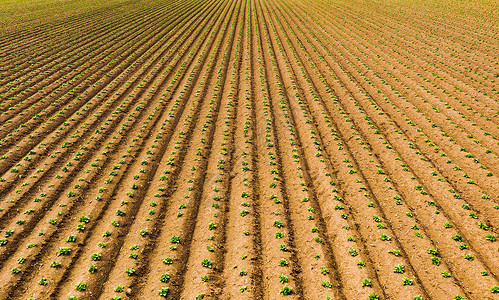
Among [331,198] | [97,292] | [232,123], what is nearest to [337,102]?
[232,123]

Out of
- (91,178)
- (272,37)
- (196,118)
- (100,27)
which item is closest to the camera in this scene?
(91,178)

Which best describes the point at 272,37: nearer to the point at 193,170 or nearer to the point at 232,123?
the point at 232,123

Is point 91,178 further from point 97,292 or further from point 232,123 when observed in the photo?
point 232,123

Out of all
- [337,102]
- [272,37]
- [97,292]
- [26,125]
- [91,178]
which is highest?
[272,37]

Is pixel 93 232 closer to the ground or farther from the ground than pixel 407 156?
closer to the ground

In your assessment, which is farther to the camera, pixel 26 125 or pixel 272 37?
pixel 272 37

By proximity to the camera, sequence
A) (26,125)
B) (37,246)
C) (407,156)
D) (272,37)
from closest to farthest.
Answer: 1. (37,246)
2. (407,156)
3. (26,125)
4. (272,37)

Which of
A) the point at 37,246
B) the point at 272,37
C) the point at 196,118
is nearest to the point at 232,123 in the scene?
the point at 196,118
